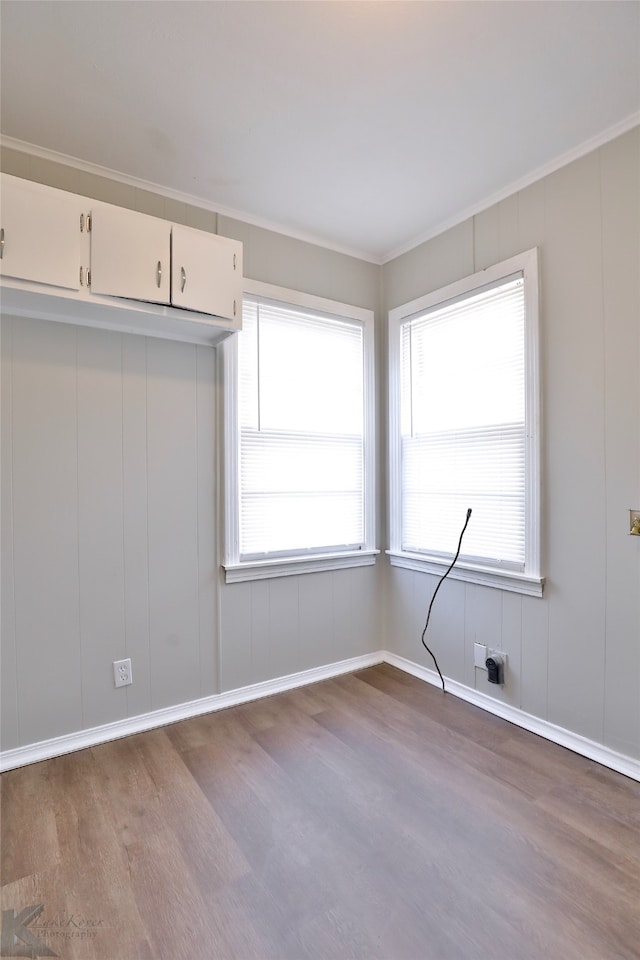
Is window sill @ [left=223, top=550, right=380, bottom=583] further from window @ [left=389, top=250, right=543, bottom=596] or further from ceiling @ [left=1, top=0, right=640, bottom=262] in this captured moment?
ceiling @ [left=1, top=0, right=640, bottom=262]

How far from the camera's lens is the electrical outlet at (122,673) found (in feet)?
7.55

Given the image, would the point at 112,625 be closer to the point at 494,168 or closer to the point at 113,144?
the point at 113,144

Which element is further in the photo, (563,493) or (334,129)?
(563,493)

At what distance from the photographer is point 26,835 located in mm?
1649

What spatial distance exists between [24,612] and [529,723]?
7.94ft

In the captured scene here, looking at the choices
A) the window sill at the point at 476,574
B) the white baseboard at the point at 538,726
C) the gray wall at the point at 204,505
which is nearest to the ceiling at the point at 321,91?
the gray wall at the point at 204,505

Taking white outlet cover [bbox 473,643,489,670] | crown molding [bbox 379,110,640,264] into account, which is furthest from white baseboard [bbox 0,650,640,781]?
crown molding [bbox 379,110,640,264]

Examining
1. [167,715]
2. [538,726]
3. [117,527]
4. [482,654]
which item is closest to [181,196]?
[117,527]

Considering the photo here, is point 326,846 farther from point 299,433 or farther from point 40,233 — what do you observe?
point 40,233

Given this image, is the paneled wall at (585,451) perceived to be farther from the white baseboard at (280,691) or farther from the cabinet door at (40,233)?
the cabinet door at (40,233)

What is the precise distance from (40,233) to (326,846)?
245 centimetres

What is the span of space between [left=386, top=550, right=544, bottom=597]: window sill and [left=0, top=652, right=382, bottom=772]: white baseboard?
0.70 meters

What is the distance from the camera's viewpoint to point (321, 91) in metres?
1.80

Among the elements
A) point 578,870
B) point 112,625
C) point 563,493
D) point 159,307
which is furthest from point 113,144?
point 578,870
